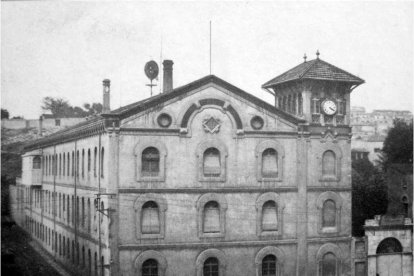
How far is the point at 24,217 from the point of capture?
56750 mm

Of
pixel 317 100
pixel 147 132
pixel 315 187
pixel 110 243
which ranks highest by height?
pixel 317 100

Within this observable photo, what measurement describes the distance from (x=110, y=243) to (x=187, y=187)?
5016 mm

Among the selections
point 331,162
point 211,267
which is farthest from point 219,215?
point 331,162

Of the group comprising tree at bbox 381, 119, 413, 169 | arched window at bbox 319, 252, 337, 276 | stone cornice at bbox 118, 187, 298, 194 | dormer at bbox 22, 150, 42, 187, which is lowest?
arched window at bbox 319, 252, 337, 276

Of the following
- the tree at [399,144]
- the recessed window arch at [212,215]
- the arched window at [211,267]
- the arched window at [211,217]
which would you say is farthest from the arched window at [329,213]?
the tree at [399,144]

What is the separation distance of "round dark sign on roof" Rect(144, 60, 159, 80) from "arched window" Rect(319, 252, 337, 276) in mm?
16914

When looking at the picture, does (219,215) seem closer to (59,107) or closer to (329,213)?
(329,213)

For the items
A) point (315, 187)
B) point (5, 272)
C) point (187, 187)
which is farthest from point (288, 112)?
point (5, 272)

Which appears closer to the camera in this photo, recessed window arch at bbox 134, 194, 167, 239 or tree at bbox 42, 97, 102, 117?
recessed window arch at bbox 134, 194, 167, 239

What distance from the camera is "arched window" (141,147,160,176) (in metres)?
30.9

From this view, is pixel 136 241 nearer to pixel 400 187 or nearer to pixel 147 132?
pixel 147 132

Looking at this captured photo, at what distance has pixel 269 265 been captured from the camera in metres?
32.8

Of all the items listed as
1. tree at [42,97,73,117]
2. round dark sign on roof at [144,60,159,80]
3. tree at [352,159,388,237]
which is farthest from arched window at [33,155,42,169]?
tree at [42,97,73,117]

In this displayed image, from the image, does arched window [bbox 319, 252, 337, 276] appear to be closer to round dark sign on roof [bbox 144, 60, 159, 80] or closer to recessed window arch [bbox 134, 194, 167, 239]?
recessed window arch [bbox 134, 194, 167, 239]
